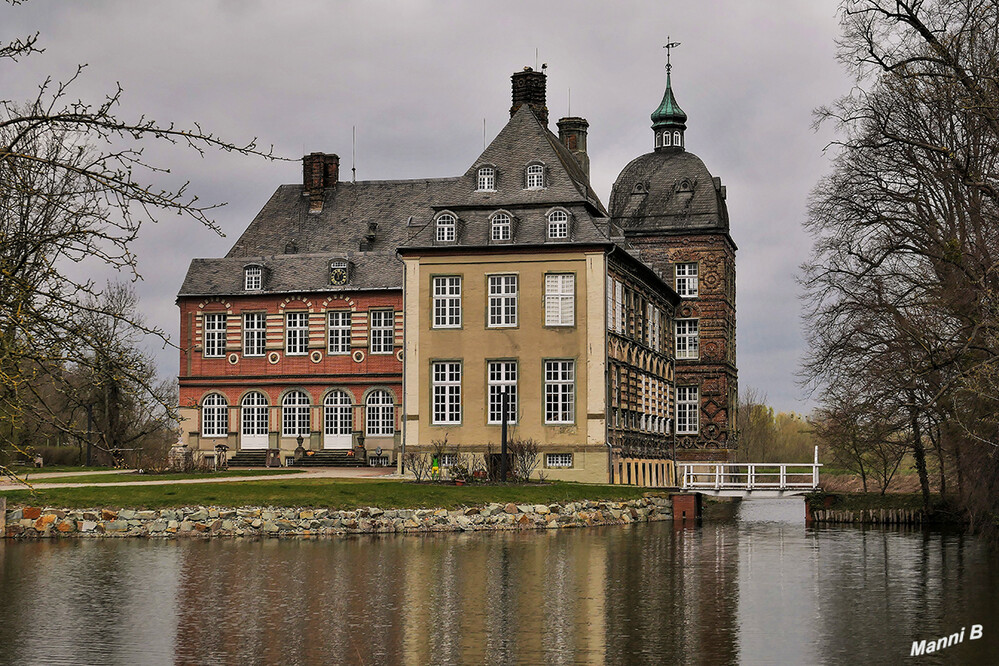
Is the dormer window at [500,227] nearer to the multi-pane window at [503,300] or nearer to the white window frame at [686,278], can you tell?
the multi-pane window at [503,300]

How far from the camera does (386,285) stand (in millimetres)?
60906

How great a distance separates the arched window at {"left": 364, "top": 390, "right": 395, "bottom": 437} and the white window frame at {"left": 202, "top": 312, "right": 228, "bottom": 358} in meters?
7.70

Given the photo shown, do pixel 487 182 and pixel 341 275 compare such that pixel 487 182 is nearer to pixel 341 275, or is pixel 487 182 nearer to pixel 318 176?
pixel 341 275

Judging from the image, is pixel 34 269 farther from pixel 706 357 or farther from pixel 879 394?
pixel 706 357

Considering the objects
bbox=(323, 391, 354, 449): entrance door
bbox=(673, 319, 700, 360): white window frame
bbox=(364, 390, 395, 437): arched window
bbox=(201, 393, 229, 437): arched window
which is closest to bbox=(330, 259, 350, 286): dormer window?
bbox=(323, 391, 354, 449): entrance door

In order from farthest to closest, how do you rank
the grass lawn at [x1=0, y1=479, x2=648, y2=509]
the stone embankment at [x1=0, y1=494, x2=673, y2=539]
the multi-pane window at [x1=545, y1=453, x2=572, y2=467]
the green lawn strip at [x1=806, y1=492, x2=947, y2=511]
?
the multi-pane window at [x1=545, y1=453, x2=572, y2=467], the green lawn strip at [x1=806, y1=492, x2=947, y2=511], the grass lawn at [x1=0, y1=479, x2=648, y2=509], the stone embankment at [x1=0, y1=494, x2=673, y2=539]

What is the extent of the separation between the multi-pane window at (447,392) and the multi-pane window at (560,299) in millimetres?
4115

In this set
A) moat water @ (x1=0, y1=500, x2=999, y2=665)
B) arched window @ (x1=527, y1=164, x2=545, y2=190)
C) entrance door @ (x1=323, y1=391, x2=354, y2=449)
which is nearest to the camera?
moat water @ (x1=0, y1=500, x2=999, y2=665)

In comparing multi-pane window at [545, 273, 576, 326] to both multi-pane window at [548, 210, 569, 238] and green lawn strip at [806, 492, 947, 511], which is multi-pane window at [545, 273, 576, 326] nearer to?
multi-pane window at [548, 210, 569, 238]

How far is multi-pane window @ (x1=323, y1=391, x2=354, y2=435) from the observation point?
61000 mm

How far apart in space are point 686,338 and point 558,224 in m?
23.2

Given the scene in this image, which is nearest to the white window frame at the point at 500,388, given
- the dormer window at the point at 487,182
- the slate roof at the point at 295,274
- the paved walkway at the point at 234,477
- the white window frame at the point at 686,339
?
the paved walkway at the point at 234,477

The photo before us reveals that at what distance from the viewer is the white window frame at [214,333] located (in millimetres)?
62375

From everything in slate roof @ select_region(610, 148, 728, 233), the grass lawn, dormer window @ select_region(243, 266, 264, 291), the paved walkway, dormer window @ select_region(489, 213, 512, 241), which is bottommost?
the grass lawn
